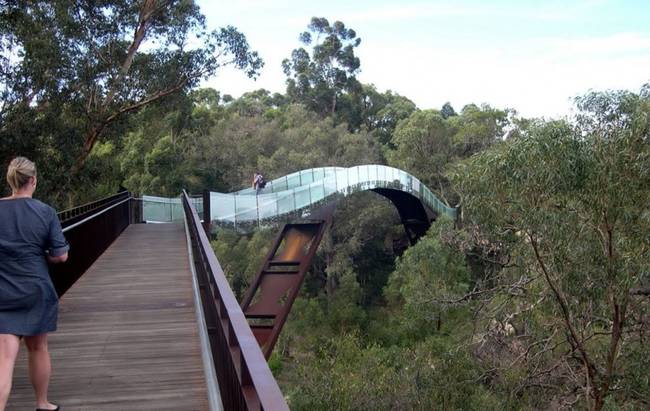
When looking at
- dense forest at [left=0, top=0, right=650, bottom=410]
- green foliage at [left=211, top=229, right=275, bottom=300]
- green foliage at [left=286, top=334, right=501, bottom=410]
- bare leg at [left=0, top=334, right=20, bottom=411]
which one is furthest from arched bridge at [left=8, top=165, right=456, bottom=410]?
green foliage at [left=211, top=229, right=275, bottom=300]

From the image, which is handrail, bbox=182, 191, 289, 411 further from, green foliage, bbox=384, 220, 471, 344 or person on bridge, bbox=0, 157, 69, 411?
green foliage, bbox=384, 220, 471, 344

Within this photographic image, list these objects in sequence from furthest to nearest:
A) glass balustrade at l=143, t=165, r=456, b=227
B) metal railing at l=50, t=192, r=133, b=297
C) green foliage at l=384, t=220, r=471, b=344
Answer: green foliage at l=384, t=220, r=471, b=344 < glass balustrade at l=143, t=165, r=456, b=227 < metal railing at l=50, t=192, r=133, b=297

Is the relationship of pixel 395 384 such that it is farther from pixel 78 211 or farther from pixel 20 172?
pixel 20 172

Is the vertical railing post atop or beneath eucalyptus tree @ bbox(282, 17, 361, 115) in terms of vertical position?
beneath

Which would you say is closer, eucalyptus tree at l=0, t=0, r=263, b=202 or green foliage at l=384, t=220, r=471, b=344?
eucalyptus tree at l=0, t=0, r=263, b=202

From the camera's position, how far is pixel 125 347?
523 cm

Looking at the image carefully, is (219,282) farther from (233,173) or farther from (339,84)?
(339,84)

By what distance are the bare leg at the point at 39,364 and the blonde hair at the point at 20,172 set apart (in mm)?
765

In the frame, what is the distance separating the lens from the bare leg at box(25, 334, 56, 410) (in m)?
3.39

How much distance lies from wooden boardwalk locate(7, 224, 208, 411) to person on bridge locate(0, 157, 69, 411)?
814 mm

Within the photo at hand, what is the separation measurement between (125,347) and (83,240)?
3.81 metres

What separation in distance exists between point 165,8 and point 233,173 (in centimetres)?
1672

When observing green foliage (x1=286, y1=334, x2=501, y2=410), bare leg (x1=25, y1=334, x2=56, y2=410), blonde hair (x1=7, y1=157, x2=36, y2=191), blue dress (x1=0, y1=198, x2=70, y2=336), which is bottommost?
green foliage (x1=286, y1=334, x2=501, y2=410)

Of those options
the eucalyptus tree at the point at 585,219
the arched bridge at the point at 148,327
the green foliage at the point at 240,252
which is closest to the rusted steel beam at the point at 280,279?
the arched bridge at the point at 148,327
